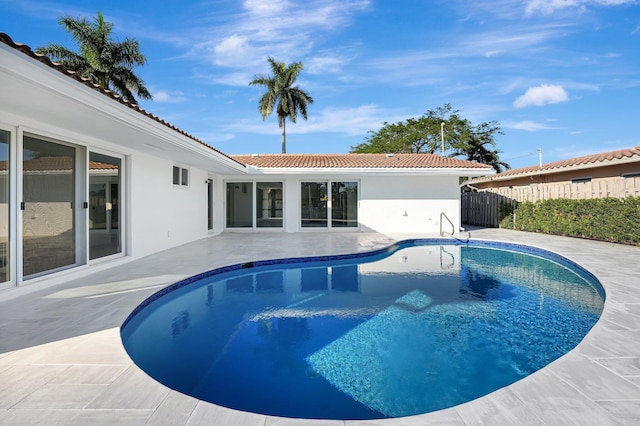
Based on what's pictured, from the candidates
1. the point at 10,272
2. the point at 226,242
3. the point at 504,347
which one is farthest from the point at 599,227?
the point at 10,272

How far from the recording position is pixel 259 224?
14.1 meters

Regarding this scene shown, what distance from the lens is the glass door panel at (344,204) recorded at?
13984 millimetres

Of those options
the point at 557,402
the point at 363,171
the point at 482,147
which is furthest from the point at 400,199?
the point at 482,147

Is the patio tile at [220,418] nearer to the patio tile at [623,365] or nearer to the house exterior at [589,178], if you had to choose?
the patio tile at [623,365]

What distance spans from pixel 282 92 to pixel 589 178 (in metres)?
23.4

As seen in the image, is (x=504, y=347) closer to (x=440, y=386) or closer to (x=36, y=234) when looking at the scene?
(x=440, y=386)

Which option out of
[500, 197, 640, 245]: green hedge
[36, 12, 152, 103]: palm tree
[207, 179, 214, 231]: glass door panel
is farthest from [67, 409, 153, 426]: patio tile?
[36, 12, 152, 103]: palm tree

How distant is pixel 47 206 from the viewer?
210 inches

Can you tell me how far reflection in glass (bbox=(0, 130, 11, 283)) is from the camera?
4.52 meters

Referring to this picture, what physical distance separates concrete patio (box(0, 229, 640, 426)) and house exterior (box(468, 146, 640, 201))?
757 centimetres

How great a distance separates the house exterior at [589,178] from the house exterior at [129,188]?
2646 millimetres

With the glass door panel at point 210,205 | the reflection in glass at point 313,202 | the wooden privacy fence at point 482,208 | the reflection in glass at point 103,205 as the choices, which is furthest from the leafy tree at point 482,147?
the reflection in glass at point 103,205

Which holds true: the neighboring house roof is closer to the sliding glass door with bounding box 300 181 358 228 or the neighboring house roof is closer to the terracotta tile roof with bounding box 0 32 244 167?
the sliding glass door with bounding box 300 181 358 228

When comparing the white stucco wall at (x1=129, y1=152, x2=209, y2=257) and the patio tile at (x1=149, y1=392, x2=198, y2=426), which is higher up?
the white stucco wall at (x1=129, y1=152, x2=209, y2=257)
